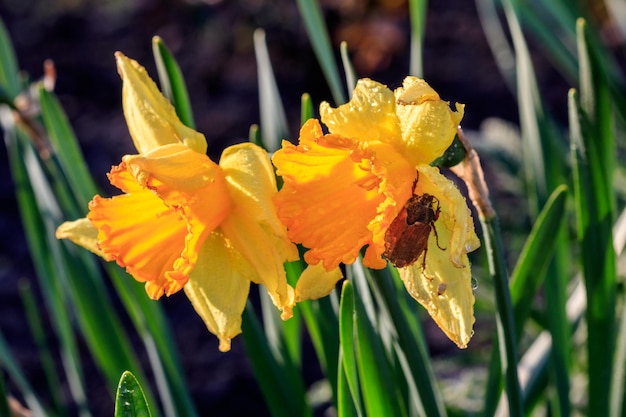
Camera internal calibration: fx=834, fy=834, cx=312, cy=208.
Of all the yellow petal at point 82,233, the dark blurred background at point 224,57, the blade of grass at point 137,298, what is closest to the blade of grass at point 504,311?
the yellow petal at point 82,233

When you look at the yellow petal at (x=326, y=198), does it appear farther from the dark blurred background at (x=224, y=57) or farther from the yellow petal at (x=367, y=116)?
the dark blurred background at (x=224, y=57)

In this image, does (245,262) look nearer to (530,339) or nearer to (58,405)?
(58,405)

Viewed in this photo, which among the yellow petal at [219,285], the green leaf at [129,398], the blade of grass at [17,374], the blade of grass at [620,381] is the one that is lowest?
the blade of grass at [620,381]

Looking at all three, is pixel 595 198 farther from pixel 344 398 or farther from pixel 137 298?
pixel 137 298

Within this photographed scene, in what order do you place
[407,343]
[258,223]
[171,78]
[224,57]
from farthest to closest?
[224,57]
[171,78]
[407,343]
[258,223]

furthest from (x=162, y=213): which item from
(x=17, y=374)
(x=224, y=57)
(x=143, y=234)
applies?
(x=224, y=57)
